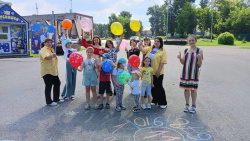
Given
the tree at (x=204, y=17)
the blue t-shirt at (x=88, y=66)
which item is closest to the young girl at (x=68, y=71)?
the blue t-shirt at (x=88, y=66)

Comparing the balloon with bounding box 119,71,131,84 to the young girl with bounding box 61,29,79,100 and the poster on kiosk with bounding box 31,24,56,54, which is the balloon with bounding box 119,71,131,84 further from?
the poster on kiosk with bounding box 31,24,56,54

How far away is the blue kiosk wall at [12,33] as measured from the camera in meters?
14.0

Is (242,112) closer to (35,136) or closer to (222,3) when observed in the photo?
(35,136)

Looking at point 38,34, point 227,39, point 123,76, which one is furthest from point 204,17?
point 123,76

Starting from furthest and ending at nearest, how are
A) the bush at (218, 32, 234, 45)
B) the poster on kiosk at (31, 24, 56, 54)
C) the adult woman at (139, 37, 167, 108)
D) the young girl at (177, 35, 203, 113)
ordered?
the bush at (218, 32, 234, 45) < the poster on kiosk at (31, 24, 56, 54) < the adult woman at (139, 37, 167, 108) < the young girl at (177, 35, 203, 113)

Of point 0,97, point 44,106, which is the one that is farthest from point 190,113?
point 0,97

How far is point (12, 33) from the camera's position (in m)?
14.8

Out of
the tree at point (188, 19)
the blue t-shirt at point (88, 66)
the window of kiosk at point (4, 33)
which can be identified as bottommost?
the blue t-shirt at point (88, 66)

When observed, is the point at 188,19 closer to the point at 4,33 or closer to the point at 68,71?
the point at 4,33

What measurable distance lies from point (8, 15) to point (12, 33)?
145 centimetres

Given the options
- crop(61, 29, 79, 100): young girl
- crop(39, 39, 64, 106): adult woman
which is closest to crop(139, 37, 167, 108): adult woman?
crop(61, 29, 79, 100): young girl

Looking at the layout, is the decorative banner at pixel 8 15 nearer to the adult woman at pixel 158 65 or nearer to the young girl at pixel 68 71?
the young girl at pixel 68 71

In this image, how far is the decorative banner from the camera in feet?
45.0

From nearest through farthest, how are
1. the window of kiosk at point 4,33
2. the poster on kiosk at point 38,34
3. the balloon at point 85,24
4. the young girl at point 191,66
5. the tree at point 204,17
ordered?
the young girl at point 191,66
the balloon at point 85,24
the window of kiosk at point 4,33
the poster on kiosk at point 38,34
the tree at point 204,17
